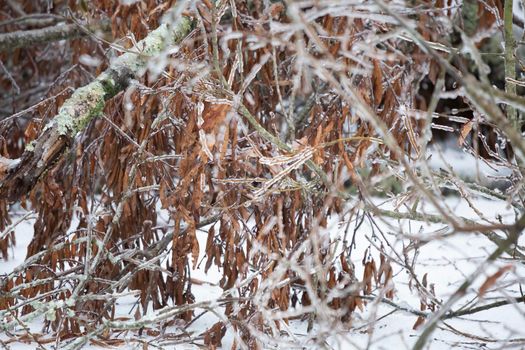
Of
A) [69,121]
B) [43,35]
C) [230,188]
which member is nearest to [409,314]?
[230,188]

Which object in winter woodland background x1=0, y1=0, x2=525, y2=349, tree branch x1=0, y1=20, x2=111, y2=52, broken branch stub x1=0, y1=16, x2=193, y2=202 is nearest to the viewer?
winter woodland background x1=0, y1=0, x2=525, y2=349

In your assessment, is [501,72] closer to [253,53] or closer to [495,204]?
[495,204]

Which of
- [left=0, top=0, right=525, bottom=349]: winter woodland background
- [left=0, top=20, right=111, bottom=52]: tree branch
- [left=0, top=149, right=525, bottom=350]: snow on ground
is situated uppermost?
[left=0, top=20, right=111, bottom=52]: tree branch

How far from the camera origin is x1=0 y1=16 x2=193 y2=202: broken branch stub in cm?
225

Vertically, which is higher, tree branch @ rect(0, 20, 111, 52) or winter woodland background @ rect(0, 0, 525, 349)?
tree branch @ rect(0, 20, 111, 52)

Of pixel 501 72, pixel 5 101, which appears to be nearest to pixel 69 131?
pixel 5 101

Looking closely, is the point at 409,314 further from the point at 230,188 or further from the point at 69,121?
the point at 69,121

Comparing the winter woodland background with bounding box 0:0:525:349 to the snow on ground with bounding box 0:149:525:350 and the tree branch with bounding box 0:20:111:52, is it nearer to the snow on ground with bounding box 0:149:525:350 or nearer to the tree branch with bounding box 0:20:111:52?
the snow on ground with bounding box 0:149:525:350

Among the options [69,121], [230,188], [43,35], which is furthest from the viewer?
[43,35]

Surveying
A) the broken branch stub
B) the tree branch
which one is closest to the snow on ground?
the broken branch stub

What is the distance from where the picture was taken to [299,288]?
2713mm

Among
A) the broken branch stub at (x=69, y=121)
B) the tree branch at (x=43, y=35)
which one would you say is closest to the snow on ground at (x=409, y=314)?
the broken branch stub at (x=69, y=121)

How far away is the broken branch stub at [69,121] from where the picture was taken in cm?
225

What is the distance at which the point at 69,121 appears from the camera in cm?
232
